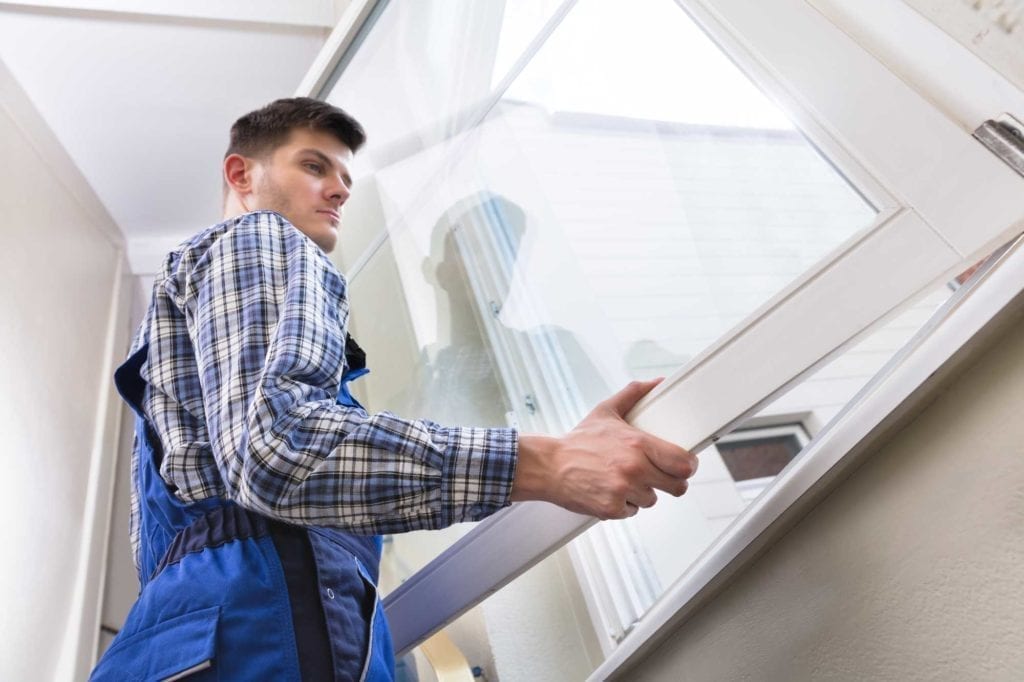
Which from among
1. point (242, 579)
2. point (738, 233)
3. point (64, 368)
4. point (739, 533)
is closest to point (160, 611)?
point (242, 579)

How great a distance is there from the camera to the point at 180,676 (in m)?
0.59

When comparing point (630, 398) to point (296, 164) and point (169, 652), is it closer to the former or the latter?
point (169, 652)

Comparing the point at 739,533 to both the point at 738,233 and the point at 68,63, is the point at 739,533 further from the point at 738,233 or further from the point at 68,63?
the point at 68,63

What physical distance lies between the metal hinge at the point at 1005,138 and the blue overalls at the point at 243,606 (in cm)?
70

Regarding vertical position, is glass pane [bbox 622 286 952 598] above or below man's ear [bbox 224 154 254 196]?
below

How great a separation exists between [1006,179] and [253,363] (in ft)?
2.06

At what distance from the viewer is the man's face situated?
1.03m

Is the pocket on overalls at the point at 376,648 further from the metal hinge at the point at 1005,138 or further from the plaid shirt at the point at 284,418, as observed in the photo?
the metal hinge at the point at 1005,138

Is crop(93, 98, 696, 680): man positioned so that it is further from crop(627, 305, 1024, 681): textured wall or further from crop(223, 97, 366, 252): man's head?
crop(223, 97, 366, 252): man's head

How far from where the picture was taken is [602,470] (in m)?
0.57

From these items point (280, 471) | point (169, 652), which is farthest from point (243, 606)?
point (280, 471)

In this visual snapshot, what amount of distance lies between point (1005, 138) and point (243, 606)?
2.49 ft

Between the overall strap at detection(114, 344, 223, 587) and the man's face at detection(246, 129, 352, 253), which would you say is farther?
the man's face at detection(246, 129, 352, 253)

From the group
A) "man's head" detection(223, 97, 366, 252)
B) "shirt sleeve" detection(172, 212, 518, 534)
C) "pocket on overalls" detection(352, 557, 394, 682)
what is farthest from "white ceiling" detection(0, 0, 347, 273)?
"pocket on overalls" detection(352, 557, 394, 682)
